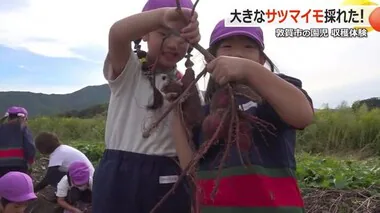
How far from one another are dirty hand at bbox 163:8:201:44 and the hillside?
13.6 metres

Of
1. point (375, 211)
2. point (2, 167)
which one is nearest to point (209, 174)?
point (375, 211)

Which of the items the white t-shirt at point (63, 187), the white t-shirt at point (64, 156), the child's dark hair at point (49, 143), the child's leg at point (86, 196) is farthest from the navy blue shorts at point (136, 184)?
the child's dark hair at point (49, 143)

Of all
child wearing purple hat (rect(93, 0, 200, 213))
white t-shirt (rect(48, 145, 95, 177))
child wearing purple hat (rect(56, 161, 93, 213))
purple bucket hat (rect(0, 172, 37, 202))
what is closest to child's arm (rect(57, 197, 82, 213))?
child wearing purple hat (rect(56, 161, 93, 213))

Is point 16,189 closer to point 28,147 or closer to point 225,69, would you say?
point 28,147

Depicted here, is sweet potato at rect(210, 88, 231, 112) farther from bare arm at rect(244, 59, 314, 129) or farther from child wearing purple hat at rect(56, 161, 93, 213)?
child wearing purple hat at rect(56, 161, 93, 213)

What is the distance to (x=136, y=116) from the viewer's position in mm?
1591

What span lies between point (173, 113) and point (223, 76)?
422 mm

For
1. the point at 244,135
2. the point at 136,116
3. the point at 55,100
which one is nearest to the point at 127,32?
the point at 136,116

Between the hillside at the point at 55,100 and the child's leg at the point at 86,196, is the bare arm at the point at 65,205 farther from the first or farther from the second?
the hillside at the point at 55,100

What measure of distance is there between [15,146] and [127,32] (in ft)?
11.5

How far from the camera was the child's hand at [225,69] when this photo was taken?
1.10 metres

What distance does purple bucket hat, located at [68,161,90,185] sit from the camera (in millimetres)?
3994

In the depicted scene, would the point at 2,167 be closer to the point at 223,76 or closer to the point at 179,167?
the point at 179,167

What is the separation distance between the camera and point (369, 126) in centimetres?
1080
